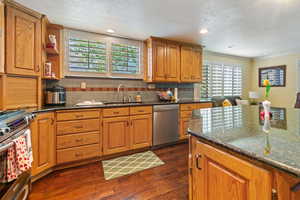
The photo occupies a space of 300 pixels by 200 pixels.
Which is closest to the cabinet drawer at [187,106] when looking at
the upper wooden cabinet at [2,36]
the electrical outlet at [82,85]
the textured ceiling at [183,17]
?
the textured ceiling at [183,17]

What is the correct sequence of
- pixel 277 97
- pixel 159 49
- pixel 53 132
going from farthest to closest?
pixel 277 97 → pixel 159 49 → pixel 53 132

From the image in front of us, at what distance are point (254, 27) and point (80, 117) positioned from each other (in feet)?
11.1

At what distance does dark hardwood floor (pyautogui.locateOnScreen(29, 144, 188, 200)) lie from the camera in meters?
1.61

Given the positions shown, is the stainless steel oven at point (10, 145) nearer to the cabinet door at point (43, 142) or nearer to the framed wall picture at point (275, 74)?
the cabinet door at point (43, 142)

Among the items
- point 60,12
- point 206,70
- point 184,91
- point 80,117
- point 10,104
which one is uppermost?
point 60,12

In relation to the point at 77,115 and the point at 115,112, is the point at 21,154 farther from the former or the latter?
the point at 115,112

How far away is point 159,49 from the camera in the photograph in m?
3.19

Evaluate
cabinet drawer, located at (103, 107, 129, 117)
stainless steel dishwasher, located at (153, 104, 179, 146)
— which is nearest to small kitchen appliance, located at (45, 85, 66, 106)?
cabinet drawer, located at (103, 107, 129, 117)

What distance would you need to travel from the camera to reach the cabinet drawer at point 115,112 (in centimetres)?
242

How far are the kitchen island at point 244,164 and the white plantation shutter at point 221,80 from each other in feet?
12.0

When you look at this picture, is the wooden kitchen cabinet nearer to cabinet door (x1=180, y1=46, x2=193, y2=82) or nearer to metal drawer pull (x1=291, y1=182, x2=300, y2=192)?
metal drawer pull (x1=291, y1=182, x2=300, y2=192)

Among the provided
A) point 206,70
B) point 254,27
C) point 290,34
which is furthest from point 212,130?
point 206,70

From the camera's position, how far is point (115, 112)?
2496 mm

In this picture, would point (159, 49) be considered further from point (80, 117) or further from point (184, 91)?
point (80, 117)
